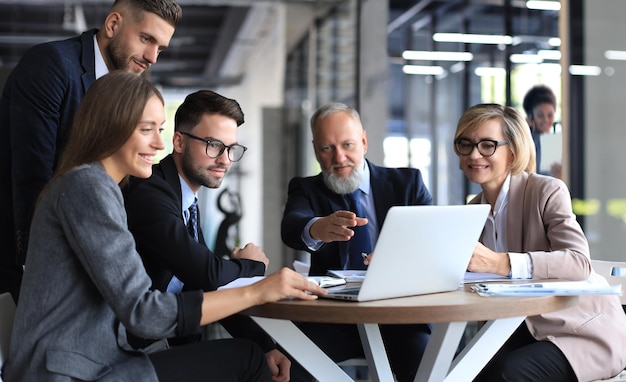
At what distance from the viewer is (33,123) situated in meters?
2.90

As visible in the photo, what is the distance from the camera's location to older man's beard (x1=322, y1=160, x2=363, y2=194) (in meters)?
3.39

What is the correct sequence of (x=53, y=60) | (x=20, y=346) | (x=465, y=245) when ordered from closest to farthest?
(x=20, y=346) → (x=465, y=245) → (x=53, y=60)

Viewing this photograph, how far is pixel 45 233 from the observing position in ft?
6.66

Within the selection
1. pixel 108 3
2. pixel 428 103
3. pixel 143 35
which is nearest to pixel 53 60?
pixel 143 35

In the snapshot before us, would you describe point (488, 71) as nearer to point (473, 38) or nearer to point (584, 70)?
point (473, 38)

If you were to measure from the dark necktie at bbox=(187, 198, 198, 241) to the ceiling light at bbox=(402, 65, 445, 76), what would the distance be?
242 inches

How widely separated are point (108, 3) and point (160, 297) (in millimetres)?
8912

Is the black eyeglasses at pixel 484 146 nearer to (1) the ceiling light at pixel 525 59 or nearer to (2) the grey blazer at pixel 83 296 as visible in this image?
(2) the grey blazer at pixel 83 296

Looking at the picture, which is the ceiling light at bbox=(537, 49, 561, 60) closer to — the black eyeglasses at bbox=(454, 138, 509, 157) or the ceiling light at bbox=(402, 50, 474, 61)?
the ceiling light at bbox=(402, 50, 474, 61)

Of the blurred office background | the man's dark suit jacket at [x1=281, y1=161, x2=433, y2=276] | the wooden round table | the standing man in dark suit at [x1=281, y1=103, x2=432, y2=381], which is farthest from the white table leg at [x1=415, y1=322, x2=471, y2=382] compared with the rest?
the blurred office background

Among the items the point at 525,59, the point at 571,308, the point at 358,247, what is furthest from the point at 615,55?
the point at 571,308

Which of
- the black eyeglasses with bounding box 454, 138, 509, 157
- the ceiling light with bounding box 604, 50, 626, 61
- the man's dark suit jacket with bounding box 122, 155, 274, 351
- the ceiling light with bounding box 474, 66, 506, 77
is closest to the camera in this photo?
the man's dark suit jacket with bounding box 122, 155, 274, 351

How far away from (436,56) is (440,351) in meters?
6.85

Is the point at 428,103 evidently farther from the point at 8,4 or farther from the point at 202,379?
the point at 202,379
